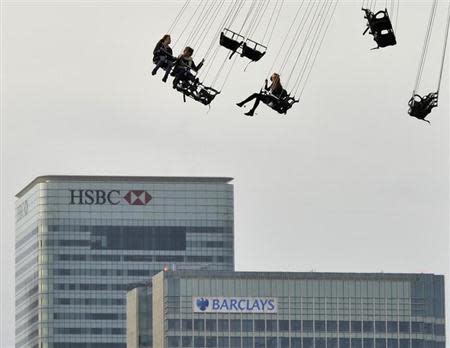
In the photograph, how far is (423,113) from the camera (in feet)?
466

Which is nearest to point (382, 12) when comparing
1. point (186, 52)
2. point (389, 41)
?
point (389, 41)

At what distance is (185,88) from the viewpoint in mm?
149250

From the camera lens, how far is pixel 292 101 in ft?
487

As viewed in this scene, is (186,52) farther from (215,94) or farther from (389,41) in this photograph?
(389,41)

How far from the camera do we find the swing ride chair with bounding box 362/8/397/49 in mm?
141750

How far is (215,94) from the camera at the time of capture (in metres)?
149

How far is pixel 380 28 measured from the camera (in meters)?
143

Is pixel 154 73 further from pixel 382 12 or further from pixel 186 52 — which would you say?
pixel 382 12

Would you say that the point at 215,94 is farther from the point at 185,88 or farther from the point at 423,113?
the point at 423,113

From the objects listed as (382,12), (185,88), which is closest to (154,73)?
(185,88)

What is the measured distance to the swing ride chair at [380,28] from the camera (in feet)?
465

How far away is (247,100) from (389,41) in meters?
9.37

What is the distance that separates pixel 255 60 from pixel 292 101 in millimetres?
4077

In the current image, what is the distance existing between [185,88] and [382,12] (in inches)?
472
